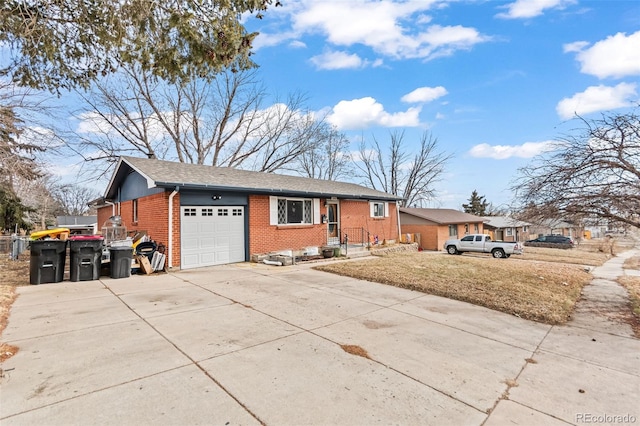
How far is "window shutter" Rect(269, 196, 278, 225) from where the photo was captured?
12.6 m

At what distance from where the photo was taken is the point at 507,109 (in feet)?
37.0

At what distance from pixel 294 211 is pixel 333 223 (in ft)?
9.06

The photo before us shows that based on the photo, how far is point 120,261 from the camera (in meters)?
8.90

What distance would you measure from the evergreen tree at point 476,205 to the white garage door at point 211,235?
55454mm

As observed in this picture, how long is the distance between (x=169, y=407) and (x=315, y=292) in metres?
4.91

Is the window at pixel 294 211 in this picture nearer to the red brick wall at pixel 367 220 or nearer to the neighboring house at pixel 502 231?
the red brick wall at pixel 367 220

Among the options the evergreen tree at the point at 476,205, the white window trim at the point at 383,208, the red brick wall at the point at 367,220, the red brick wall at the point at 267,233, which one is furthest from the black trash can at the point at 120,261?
the evergreen tree at the point at 476,205

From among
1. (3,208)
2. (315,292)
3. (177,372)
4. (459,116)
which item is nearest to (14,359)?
(177,372)

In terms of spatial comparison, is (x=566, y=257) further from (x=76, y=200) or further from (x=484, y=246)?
(x=76, y=200)

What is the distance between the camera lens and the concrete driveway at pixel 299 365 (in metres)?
2.78

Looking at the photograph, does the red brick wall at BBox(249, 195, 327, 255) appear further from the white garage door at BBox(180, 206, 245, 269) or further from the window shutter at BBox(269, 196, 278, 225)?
the white garage door at BBox(180, 206, 245, 269)

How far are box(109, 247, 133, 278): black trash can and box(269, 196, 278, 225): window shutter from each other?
5.04 m

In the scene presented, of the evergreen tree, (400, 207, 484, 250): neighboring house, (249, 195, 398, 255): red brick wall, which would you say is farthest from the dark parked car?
(249, 195, 398, 255): red brick wall

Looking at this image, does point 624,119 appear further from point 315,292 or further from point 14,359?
point 14,359
